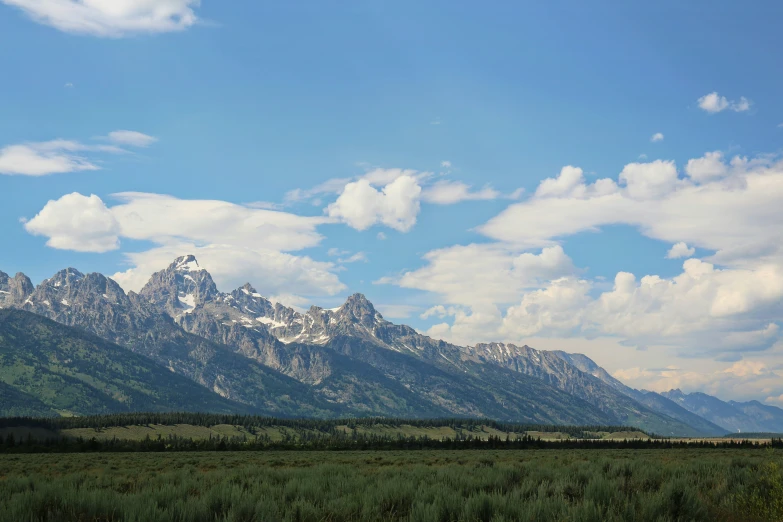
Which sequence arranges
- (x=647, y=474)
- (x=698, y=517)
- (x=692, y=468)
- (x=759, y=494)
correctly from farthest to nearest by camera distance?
1. (x=692, y=468)
2. (x=647, y=474)
3. (x=759, y=494)
4. (x=698, y=517)

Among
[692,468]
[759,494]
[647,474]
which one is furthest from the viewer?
[692,468]

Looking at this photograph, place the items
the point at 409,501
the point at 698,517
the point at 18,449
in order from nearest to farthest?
the point at 698,517 → the point at 409,501 → the point at 18,449

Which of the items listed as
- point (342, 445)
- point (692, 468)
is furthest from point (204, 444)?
point (692, 468)

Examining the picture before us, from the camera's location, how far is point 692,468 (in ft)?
73.3

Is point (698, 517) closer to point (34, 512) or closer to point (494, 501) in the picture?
point (494, 501)

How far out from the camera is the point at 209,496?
11578 millimetres

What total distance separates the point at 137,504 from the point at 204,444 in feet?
639

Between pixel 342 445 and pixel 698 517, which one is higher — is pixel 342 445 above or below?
below

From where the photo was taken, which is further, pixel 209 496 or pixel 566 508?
pixel 209 496

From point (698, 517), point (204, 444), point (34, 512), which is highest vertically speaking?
point (698, 517)

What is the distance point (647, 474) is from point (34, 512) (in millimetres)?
16206

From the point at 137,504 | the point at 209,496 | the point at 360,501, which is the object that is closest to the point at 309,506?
the point at 360,501

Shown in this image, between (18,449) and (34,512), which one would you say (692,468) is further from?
(18,449)

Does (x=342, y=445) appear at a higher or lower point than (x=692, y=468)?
lower
